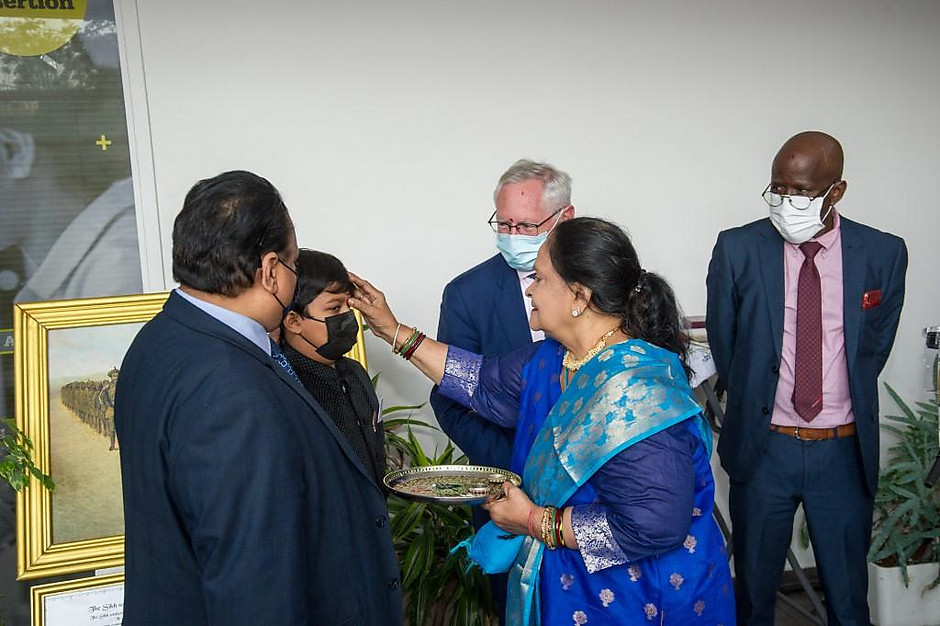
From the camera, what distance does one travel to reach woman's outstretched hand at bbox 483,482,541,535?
189 centimetres

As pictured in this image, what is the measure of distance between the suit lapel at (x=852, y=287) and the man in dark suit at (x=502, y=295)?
925 mm

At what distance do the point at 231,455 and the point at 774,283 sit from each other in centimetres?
205

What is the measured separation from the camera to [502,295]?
2.63 metres

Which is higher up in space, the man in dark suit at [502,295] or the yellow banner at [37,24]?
the yellow banner at [37,24]

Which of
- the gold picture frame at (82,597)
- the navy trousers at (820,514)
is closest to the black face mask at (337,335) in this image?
the gold picture frame at (82,597)

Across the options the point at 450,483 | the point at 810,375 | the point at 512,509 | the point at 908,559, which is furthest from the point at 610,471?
the point at 908,559

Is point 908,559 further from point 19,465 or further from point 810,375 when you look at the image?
point 19,465

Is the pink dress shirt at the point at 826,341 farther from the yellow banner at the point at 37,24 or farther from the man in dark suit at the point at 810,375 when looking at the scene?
the yellow banner at the point at 37,24

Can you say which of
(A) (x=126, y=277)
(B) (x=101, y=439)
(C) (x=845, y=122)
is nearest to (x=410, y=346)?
(B) (x=101, y=439)

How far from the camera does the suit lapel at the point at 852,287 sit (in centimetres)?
278

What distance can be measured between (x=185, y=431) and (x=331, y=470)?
0.89 ft

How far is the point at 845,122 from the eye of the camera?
12.9 feet

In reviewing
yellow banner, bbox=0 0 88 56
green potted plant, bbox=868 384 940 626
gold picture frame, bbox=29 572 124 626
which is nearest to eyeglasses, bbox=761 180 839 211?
green potted plant, bbox=868 384 940 626

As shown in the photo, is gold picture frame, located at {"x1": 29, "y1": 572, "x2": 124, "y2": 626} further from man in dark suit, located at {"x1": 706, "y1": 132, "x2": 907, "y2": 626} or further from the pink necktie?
the pink necktie
